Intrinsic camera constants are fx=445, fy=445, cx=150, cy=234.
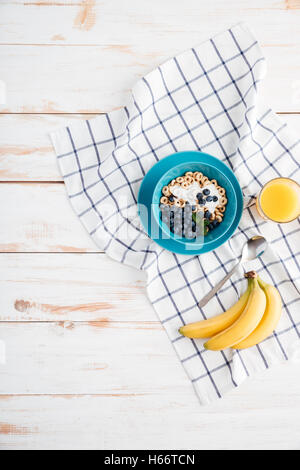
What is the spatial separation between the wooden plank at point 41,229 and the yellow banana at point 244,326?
40 centimetres

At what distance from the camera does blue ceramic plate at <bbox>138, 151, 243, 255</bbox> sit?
3.77 feet

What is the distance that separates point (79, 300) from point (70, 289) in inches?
1.5

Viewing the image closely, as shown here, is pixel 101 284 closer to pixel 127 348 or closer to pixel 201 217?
pixel 127 348

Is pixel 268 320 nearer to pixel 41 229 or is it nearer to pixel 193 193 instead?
pixel 193 193

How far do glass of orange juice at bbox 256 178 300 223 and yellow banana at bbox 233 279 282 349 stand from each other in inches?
7.4

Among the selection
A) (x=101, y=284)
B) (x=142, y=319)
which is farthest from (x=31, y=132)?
(x=142, y=319)

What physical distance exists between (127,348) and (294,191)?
0.60m

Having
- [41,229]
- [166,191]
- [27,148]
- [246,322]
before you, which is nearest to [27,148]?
[27,148]

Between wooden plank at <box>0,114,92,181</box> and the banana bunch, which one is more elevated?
wooden plank at <box>0,114,92,181</box>

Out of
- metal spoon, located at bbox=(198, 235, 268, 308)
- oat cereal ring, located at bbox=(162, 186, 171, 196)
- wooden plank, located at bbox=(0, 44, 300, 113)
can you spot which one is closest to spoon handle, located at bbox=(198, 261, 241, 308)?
metal spoon, located at bbox=(198, 235, 268, 308)

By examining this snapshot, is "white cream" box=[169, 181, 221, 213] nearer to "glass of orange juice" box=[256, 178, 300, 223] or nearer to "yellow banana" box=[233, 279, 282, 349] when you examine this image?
"glass of orange juice" box=[256, 178, 300, 223]

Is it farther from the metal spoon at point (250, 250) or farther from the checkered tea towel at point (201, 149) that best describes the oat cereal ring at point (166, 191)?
the metal spoon at point (250, 250)

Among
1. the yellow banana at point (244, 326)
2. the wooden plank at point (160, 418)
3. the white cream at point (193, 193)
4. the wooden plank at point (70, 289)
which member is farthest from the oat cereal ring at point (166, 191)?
the wooden plank at point (160, 418)

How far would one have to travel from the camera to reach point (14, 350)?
3.92 ft
